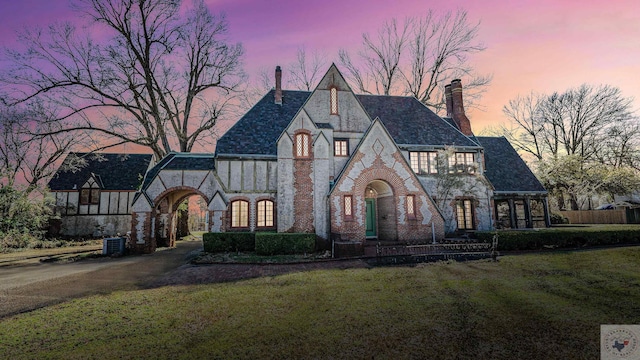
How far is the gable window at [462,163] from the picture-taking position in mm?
19844

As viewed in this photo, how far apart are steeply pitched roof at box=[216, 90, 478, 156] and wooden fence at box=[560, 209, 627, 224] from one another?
70.0 ft

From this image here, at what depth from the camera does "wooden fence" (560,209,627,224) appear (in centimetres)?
2927

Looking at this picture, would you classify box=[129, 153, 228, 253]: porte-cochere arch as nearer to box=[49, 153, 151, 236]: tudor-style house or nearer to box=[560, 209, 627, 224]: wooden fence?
box=[49, 153, 151, 236]: tudor-style house

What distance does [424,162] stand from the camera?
21.1 meters

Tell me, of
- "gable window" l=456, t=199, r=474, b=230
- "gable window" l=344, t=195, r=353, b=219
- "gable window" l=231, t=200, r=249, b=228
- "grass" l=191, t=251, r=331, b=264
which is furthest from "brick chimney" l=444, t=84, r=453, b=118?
"gable window" l=231, t=200, r=249, b=228

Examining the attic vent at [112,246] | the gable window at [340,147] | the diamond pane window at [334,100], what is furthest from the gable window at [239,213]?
the diamond pane window at [334,100]

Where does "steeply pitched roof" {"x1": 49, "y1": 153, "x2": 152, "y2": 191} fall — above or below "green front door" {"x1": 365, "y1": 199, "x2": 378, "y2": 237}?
above

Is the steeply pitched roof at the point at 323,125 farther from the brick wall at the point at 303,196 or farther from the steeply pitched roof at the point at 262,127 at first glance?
the brick wall at the point at 303,196

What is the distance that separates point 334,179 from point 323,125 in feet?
11.9

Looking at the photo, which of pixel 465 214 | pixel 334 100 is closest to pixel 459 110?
pixel 465 214

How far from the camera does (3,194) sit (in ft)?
64.2

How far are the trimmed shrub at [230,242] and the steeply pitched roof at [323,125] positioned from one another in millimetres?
5684

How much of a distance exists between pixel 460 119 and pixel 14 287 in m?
27.6

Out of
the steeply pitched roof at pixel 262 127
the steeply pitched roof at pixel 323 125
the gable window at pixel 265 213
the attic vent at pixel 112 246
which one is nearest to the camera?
the attic vent at pixel 112 246
